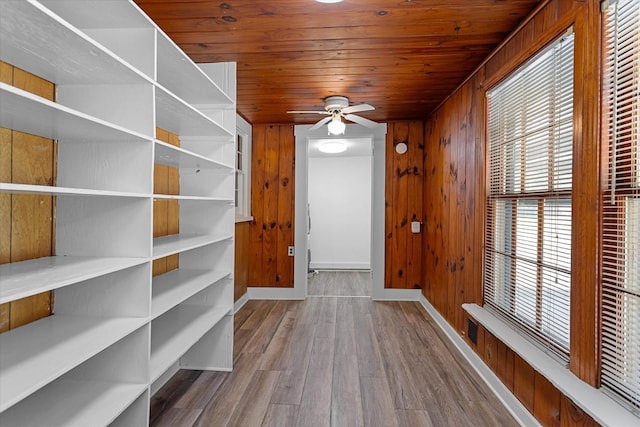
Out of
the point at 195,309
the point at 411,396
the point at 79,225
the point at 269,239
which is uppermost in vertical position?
the point at 79,225

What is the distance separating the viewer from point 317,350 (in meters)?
2.84

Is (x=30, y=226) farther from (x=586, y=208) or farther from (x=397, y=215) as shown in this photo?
(x=397, y=215)

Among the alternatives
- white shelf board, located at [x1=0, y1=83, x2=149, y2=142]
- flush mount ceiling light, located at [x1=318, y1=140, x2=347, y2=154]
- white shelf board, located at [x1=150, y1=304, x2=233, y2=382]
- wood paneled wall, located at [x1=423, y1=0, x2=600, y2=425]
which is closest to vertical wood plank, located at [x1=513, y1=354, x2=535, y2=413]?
wood paneled wall, located at [x1=423, y1=0, x2=600, y2=425]

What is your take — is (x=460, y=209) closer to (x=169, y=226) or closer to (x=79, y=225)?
(x=169, y=226)

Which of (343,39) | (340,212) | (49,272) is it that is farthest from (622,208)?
(340,212)

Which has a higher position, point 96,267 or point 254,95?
point 254,95

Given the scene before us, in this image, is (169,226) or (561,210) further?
(169,226)

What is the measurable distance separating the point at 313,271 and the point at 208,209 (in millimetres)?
4219

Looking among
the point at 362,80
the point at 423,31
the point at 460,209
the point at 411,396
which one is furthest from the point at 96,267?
the point at 460,209

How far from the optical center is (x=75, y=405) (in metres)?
1.26

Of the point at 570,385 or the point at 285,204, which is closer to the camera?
the point at 570,385

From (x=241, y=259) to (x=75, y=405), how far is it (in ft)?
9.49

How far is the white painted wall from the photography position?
671 centimetres

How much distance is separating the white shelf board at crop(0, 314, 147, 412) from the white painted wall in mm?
5420
